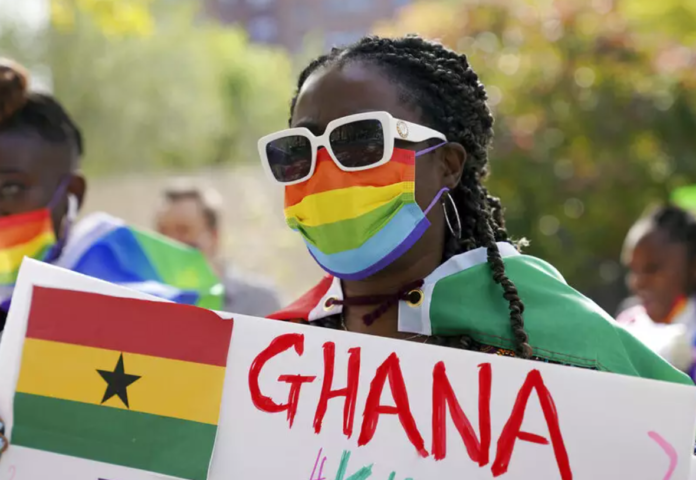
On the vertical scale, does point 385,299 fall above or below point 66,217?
below

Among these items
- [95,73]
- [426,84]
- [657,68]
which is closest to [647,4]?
[657,68]

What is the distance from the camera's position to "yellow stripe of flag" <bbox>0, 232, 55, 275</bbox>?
246 centimetres

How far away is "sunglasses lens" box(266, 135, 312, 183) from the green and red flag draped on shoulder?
12.1 inches

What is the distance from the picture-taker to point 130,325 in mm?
1700

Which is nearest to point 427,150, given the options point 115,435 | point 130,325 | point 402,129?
point 402,129

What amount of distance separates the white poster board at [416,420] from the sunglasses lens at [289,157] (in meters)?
0.35

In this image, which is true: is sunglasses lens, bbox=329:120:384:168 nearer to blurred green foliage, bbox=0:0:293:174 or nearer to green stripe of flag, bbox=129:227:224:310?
green stripe of flag, bbox=129:227:224:310

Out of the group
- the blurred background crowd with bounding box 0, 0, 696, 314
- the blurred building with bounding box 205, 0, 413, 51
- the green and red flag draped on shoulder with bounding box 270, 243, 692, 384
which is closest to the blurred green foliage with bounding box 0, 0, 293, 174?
the blurred background crowd with bounding box 0, 0, 696, 314

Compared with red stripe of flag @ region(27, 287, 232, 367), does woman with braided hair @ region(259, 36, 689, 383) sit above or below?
above

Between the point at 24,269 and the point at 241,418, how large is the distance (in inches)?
24.9

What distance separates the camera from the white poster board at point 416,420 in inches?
53.9

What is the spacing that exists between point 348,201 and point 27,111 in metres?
1.46

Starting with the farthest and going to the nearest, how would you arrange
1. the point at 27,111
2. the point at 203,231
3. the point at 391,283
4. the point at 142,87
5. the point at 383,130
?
the point at 142,87 < the point at 203,231 < the point at 27,111 < the point at 391,283 < the point at 383,130

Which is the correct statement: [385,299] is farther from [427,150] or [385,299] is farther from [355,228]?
[427,150]
